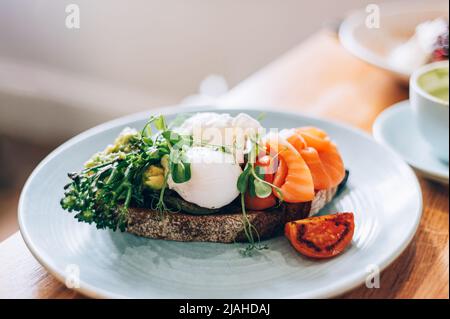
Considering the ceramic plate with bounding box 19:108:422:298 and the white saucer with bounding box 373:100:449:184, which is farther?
the white saucer with bounding box 373:100:449:184

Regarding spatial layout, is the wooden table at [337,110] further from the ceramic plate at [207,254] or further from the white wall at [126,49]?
the white wall at [126,49]

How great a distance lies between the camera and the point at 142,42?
141 inches

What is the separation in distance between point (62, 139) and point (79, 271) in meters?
2.98

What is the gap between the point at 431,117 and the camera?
140 centimetres

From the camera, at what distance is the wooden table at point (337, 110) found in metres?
1.02

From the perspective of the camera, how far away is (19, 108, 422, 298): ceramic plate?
0.94 metres

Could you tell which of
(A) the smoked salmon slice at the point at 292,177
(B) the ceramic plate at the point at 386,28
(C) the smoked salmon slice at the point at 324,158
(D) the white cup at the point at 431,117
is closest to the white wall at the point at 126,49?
(B) the ceramic plate at the point at 386,28

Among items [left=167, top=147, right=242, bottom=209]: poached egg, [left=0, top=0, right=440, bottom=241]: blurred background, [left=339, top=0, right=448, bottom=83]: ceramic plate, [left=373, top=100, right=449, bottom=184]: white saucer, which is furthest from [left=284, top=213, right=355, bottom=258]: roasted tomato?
[left=0, top=0, right=440, bottom=241]: blurred background

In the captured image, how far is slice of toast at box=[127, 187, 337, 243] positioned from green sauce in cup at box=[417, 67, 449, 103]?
0.65m

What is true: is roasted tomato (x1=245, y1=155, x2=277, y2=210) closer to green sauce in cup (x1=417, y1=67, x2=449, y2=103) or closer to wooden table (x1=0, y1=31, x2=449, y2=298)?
wooden table (x1=0, y1=31, x2=449, y2=298)

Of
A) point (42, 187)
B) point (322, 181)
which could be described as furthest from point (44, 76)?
point (322, 181)

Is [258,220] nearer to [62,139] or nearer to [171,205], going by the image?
[171,205]

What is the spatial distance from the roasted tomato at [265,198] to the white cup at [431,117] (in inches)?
20.7

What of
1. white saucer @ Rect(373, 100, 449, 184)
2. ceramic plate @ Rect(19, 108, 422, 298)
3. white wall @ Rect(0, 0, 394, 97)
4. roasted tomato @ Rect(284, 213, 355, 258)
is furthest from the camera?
white wall @ Rect(0, 0, 394, 97)
